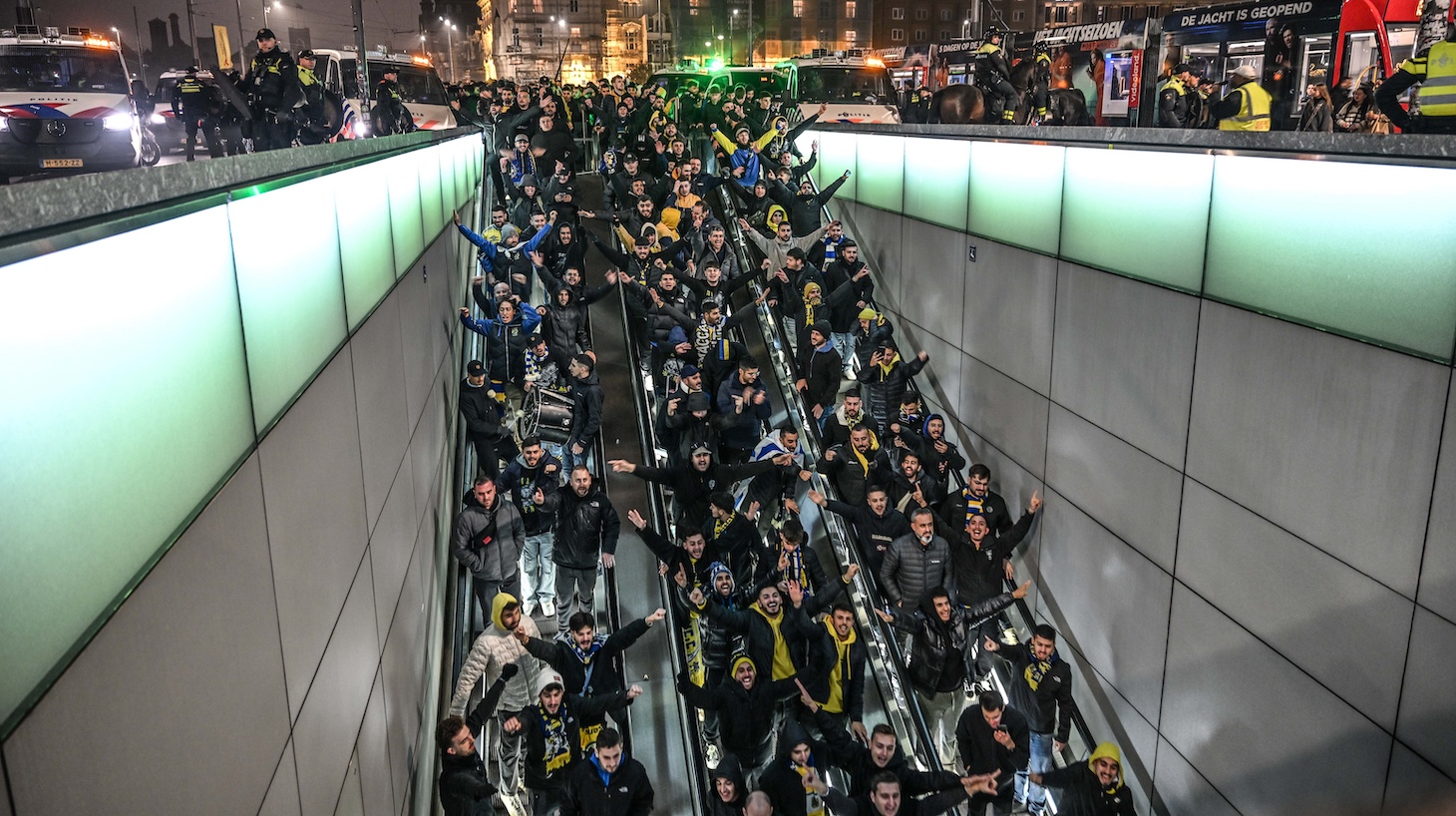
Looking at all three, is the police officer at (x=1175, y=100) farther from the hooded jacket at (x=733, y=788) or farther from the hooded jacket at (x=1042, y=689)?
the hooded jacket at (x=733, y=788)

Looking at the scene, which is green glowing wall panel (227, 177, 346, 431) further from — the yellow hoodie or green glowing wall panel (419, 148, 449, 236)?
the yellow hoodie

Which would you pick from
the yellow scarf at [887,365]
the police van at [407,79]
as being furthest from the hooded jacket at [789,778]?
the police van at [407,79]

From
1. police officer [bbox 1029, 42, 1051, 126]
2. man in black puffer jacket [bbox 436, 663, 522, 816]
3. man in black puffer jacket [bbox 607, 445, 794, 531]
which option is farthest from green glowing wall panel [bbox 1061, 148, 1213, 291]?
man in black puffer jacket [bbox 436, 663, 522, 816]

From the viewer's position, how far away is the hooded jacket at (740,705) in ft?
24.6

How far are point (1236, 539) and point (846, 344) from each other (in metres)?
6.83

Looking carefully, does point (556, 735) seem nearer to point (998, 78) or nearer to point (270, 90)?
point (270, 90)

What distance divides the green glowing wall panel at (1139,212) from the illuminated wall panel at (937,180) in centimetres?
259

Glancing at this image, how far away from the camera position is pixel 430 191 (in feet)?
36.9

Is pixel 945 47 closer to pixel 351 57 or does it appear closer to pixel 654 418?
pixel 351 57

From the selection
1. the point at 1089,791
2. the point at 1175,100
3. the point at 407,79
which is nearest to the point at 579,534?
the point at 1089,791

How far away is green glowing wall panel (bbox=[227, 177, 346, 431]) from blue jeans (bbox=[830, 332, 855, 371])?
8.40 meters

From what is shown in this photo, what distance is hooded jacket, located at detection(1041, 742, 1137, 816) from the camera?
712 cm

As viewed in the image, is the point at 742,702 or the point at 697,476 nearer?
the point at 742,702

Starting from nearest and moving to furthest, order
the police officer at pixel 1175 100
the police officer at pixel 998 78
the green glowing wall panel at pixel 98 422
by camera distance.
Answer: the green glowing wall panel at pixel 98 422 < the police officer at pixel 1175 100 < the police officer at pixel 998 78
